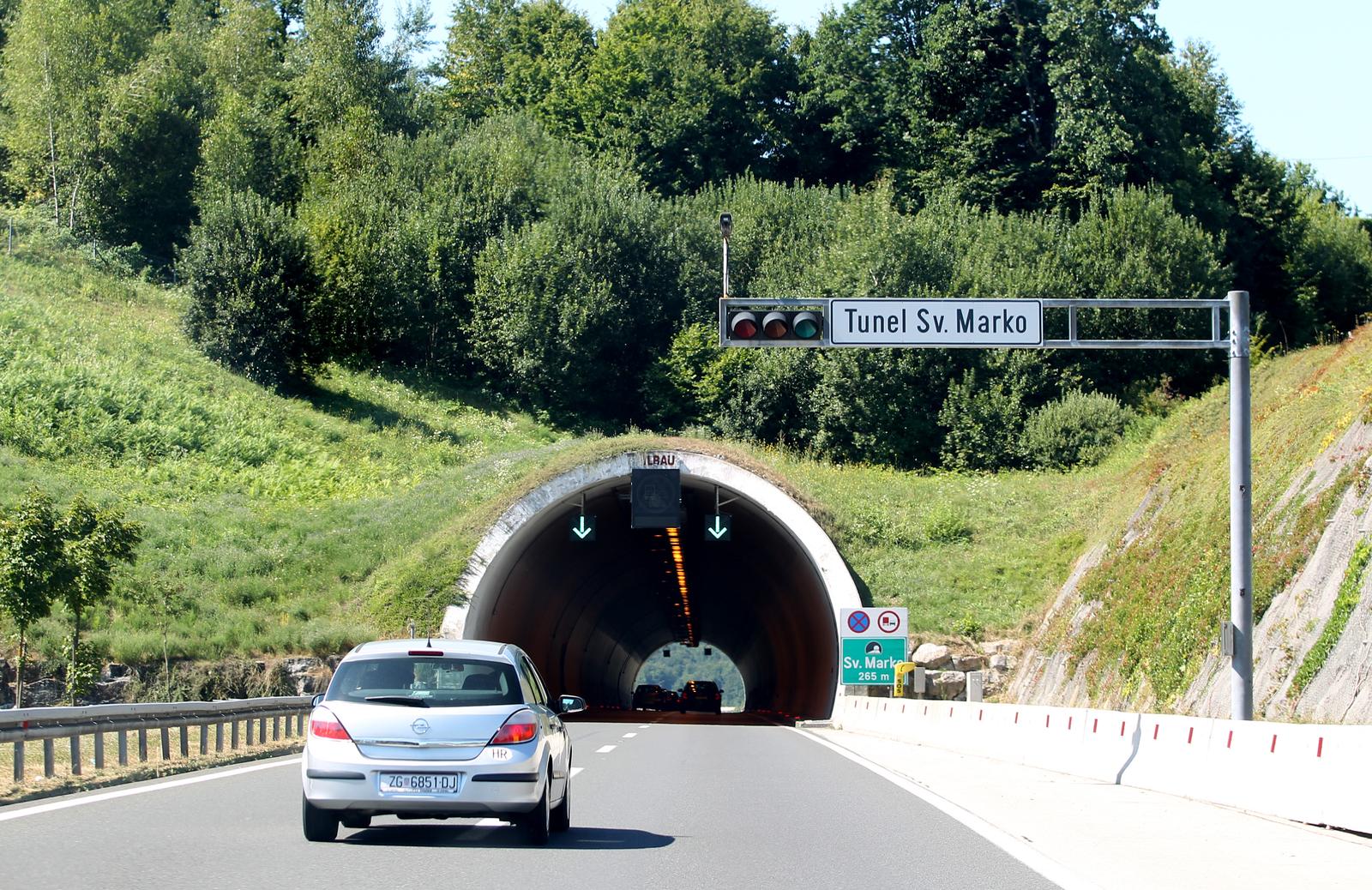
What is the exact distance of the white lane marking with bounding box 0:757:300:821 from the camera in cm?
1209

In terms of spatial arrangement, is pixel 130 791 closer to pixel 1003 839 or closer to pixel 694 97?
pixel 1003 839

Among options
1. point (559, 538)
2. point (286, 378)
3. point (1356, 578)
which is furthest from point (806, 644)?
point (1356, 578)

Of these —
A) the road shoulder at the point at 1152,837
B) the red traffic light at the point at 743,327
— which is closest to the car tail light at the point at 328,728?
the road shoulder at the point at 1152,837

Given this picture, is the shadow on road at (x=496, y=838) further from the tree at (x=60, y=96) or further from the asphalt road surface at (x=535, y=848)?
the tree at (x=60, y=96)

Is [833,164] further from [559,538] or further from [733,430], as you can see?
[559,538]

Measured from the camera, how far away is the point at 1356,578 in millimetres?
20547

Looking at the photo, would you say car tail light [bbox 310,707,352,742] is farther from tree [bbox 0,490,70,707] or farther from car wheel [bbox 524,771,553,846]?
tree [bbox 0,490,70,707]

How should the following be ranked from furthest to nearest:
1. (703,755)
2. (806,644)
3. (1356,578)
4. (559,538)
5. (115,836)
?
(806,644) → (559,538) → (703,755) → (1356,578) → (115,836)

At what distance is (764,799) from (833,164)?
72.1 meters

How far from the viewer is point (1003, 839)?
1144 cm

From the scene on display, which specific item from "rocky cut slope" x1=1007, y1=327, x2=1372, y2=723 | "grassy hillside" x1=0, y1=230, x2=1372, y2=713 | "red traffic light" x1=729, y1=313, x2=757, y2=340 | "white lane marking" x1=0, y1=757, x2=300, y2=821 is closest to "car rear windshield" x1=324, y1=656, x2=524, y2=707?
"white lane marking" x1=0, y1=757, x2=300, y2=821

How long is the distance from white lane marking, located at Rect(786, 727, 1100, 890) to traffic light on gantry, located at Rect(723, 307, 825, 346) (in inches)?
218

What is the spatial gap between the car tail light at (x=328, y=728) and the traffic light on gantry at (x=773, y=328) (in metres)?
9.59

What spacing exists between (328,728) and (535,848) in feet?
5.55
